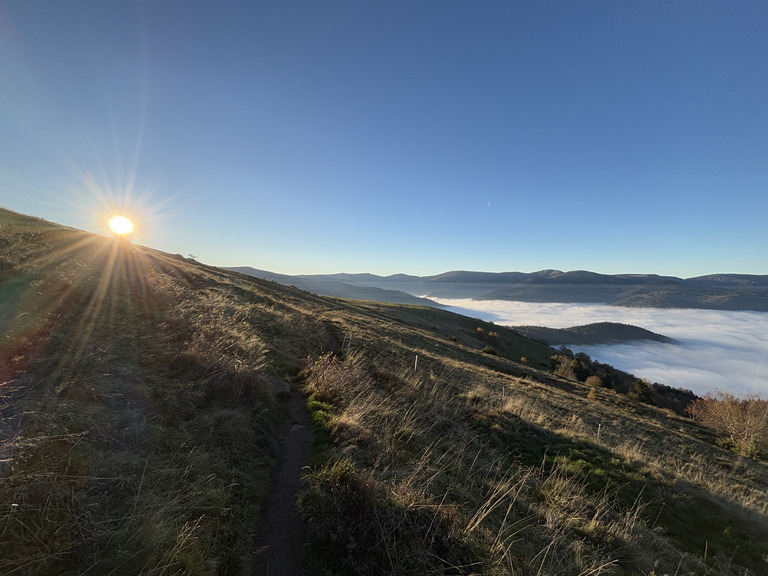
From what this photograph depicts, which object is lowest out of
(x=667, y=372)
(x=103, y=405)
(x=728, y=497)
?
(x=667, y=372)

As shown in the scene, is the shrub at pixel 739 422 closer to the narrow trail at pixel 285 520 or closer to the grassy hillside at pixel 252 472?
the grassy hillside at pixel 252 472

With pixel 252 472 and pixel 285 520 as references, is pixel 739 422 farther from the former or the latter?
pixel 252 472

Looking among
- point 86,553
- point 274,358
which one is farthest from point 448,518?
point 274,358

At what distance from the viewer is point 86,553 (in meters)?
2.97

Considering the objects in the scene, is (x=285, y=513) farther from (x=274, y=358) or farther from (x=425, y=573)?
(x=274, y=358)

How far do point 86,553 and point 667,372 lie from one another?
10113 inches

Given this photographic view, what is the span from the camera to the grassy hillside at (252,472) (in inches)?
133

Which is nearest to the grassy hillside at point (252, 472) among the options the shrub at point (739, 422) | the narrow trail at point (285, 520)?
the narrow trail at point (285, 520)

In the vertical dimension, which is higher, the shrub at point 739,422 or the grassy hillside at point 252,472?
the grassy hillside at point 252,472

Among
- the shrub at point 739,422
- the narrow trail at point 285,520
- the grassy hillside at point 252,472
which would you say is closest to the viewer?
the grassy hillside at point 252,472

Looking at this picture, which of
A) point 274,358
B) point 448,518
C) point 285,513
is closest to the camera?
point 448,518

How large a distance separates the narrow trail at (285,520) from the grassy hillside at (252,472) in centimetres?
21

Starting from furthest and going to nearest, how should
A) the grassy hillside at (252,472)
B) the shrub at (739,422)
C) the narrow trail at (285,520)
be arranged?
the shrub at (739,422) → the narrow trail at (285,520) → the grassy hillside at (252,472)

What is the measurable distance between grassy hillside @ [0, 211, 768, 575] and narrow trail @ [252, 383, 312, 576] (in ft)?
0.70
